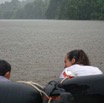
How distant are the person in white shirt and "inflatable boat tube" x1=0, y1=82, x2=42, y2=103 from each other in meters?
0.48

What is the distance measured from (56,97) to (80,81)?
439 mm

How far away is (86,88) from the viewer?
14.0ft

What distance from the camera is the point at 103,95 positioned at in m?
4.38

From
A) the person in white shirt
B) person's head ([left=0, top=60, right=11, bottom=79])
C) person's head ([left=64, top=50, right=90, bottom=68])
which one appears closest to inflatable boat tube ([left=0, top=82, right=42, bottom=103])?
person's head ([left=0, top=60, right=11, bottom=79])

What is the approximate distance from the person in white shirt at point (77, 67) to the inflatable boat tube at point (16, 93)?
48 centimetres

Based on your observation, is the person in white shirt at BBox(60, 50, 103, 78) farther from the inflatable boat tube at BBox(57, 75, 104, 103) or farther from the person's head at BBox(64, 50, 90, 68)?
the inflatable boat tube at BBox(57, 75, 104, 103)

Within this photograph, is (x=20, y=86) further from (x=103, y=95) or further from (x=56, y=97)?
(x=103, y=95)

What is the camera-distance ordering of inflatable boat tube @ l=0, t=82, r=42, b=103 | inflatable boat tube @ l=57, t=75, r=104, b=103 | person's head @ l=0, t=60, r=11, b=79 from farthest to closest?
person's head @ l=0, t=60, r=11, b=79 → inflatable boat tube @ l=57, t=75, r=104, b=103 → inflatable boat tube @ l=0, t=82, r=42, b=103

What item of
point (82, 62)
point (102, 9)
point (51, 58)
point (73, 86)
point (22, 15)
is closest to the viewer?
point (73, 86)

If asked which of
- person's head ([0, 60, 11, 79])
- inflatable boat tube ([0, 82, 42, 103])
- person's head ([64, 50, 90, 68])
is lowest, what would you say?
inflatable boat tube ([0, 82, 42, 103])

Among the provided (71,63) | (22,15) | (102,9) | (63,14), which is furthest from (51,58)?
(22,15)

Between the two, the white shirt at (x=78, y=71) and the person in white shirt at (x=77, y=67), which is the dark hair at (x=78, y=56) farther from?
the white shirt at (x=78, y=71)

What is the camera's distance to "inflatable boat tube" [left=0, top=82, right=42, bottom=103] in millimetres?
4035

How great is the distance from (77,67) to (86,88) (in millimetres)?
269
